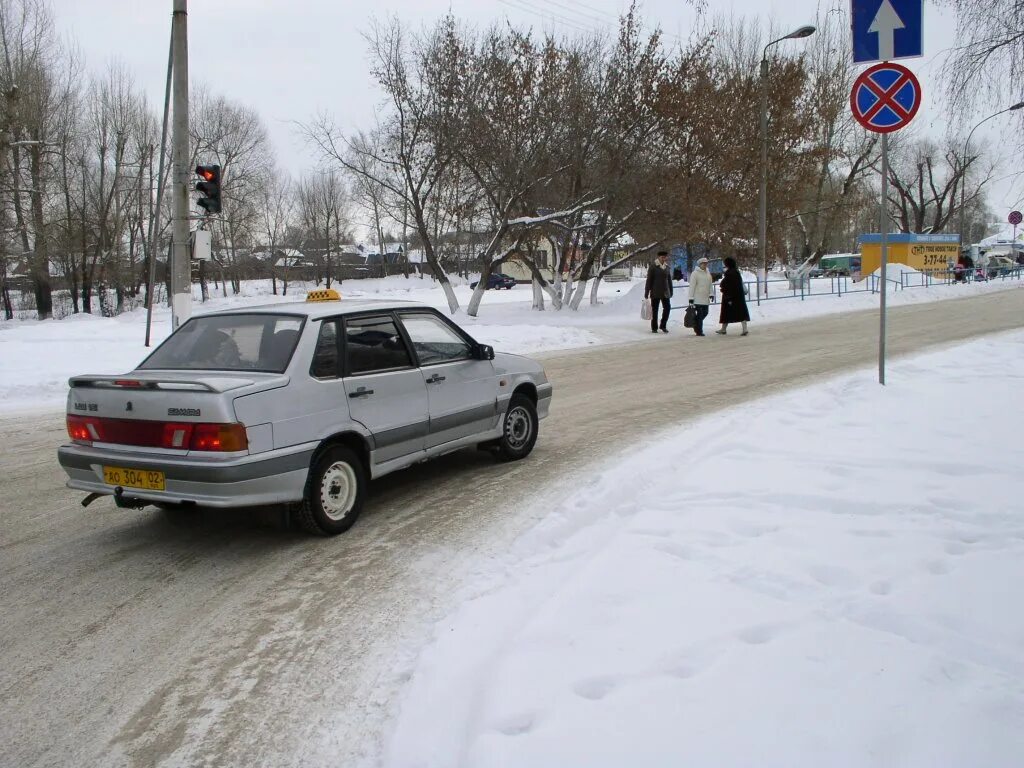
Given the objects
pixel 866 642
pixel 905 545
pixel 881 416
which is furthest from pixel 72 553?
pixel 881 416

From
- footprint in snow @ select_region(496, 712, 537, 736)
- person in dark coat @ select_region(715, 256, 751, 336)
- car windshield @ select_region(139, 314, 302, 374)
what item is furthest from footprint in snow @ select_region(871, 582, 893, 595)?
person in dark coat @ select_region(715, 256, 751, 336)

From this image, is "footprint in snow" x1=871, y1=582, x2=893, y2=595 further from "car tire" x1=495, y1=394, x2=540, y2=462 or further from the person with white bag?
the person with white bag

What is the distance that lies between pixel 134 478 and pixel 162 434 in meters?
0.35

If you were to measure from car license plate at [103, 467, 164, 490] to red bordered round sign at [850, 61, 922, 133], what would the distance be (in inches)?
274

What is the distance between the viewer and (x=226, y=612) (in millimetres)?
4102

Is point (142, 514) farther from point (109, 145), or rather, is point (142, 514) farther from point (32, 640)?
point (109, 145)

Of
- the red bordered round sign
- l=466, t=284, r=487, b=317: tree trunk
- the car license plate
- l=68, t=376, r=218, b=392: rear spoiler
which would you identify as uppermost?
the red bordered round sign

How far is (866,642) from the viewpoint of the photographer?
3.27 metres

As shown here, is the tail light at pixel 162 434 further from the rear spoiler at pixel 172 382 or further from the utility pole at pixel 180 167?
the utility pole at pixel 180 167

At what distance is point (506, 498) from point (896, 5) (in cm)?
600

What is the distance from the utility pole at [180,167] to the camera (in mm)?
13070

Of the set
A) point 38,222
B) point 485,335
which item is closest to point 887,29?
point 485,335

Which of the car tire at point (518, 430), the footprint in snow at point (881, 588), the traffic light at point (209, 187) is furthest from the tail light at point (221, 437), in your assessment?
the traffic light at point (209, 187)

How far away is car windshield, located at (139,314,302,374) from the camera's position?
513cm
